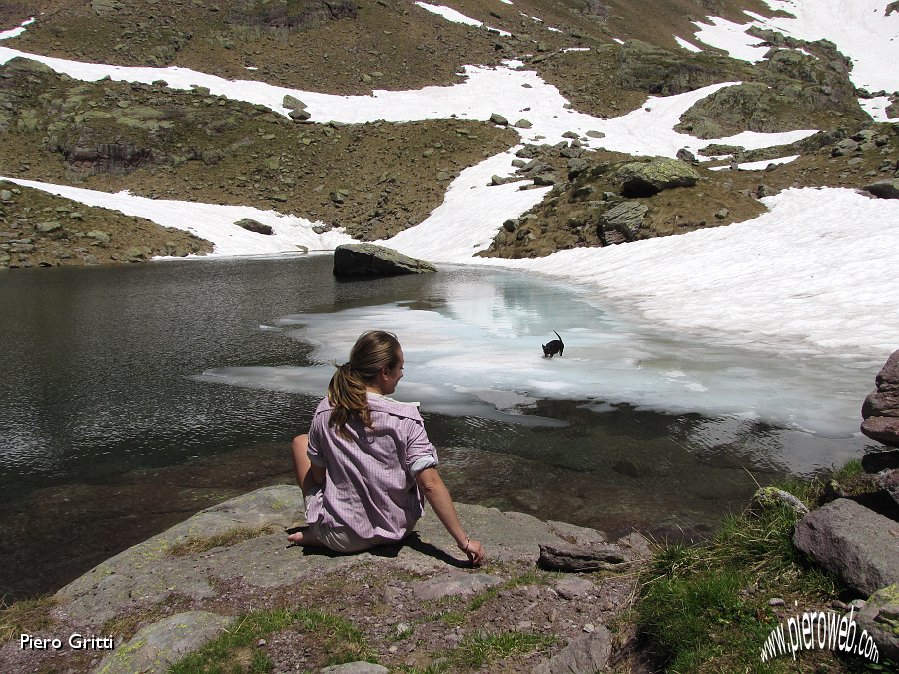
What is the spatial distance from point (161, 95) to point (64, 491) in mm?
73449

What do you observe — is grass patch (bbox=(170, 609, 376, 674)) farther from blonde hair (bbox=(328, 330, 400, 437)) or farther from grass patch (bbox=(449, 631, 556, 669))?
blonde hair (bbox=(328, 330, 400, 437))

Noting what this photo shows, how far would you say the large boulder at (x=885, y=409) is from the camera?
15.1 feet

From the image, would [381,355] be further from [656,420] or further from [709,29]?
[709,29]

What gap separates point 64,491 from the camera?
21.8 ft

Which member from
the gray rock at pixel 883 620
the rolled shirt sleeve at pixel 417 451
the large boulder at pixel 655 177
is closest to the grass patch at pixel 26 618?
the rolled shirt sleeve at pixel 417 451

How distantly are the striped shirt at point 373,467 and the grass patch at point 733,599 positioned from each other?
1.69 m

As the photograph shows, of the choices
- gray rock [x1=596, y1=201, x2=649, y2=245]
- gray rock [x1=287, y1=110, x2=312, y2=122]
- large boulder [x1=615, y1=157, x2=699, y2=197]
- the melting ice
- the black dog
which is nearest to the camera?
the melting ice

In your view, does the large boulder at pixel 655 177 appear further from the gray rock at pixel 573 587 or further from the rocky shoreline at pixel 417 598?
the gray rock at pixel 573 587

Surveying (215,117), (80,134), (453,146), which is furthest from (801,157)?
(80,134)

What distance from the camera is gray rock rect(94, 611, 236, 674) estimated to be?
10.4 ft

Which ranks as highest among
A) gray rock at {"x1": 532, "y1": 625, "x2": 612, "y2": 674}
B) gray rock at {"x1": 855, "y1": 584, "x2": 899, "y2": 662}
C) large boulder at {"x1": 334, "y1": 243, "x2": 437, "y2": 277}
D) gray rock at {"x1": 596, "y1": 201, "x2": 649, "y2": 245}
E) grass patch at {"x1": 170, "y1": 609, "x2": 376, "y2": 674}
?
gray rock at {"x1": 596, "y1": 201, "x2": 649, "y2": 245}

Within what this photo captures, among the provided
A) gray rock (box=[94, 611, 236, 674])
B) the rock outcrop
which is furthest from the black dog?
gray rock (box=[94, 611, 236, 674])

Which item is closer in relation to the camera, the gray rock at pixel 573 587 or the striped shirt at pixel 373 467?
the gray rock at pixel 573 587

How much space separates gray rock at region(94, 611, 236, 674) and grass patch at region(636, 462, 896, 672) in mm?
2504
